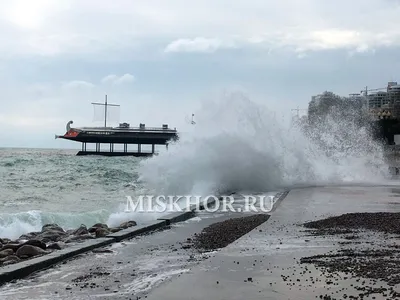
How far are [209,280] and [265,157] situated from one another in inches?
647

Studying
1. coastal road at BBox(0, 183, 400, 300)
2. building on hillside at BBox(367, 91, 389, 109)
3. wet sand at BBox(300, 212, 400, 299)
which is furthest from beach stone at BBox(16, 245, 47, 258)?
building on hillside at BBox(367, 91, 389, 109)

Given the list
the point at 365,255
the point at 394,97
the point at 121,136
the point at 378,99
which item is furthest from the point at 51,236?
the point at 378,99

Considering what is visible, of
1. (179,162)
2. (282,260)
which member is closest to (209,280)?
(282,260)

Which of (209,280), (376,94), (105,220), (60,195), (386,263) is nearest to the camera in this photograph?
(209,280)

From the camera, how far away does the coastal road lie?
4.49 meters

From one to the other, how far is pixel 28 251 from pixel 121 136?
7850 cm

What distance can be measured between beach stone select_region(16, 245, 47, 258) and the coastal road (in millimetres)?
1173

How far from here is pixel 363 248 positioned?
6.33 m

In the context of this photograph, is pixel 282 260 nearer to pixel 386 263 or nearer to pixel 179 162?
pixel 386 263

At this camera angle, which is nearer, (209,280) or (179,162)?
(209,280)

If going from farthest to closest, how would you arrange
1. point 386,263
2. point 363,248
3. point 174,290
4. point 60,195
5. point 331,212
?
point 60,195, point 331,212, point 363,248, point 386,263, point 174,290

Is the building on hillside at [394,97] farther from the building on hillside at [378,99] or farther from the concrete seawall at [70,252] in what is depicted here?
the concrete seawall at [70,252]

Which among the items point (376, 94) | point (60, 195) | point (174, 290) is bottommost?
point (60, 195)

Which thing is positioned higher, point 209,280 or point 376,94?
point 376,94
